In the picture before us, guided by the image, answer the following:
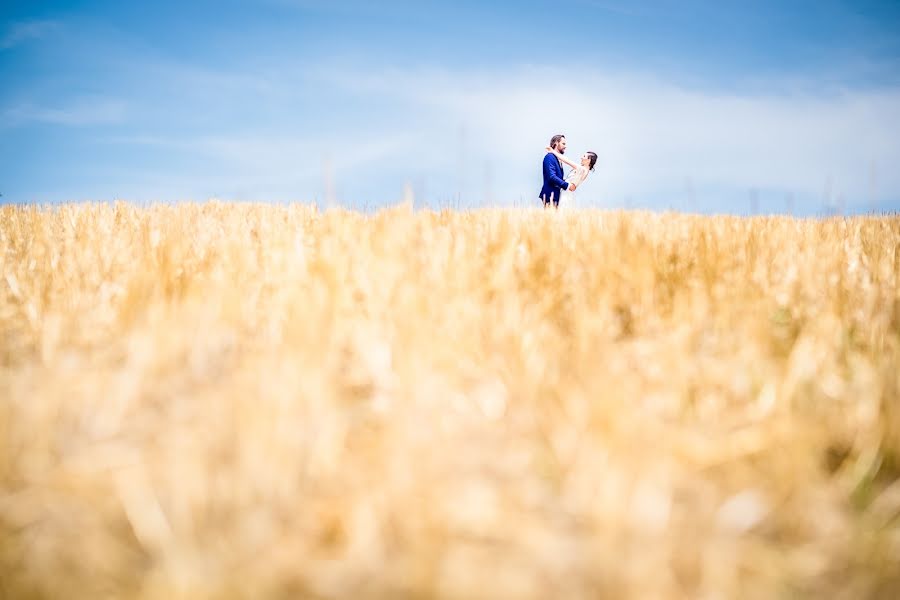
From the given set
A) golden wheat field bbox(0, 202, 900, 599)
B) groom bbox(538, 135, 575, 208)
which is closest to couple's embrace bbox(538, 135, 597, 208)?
groom bbox(538, 135, 575, 208)

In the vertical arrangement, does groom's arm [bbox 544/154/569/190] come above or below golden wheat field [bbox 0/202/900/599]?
above

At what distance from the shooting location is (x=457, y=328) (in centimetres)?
180

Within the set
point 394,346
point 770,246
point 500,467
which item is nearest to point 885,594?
point 500,467

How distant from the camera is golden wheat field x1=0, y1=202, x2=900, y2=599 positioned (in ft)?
3.10

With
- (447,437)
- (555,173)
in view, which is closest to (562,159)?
(555,173)

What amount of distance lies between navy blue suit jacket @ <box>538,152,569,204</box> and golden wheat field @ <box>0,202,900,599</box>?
926 cm

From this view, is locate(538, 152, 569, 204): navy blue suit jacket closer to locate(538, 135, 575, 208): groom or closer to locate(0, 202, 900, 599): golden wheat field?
locate(538, 135, 575, 208): groom

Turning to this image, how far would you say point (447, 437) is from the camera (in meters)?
1.21

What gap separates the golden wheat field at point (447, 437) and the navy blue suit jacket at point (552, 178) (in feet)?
30.4

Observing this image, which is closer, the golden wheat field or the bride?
the golden wheat field

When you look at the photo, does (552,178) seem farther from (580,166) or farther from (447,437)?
(447,437)

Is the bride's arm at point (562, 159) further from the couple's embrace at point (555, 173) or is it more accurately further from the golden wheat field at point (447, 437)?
the golden wheat field at point (447, 437)

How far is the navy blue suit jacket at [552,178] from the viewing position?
1138cm

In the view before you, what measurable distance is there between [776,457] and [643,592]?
0.54 m
